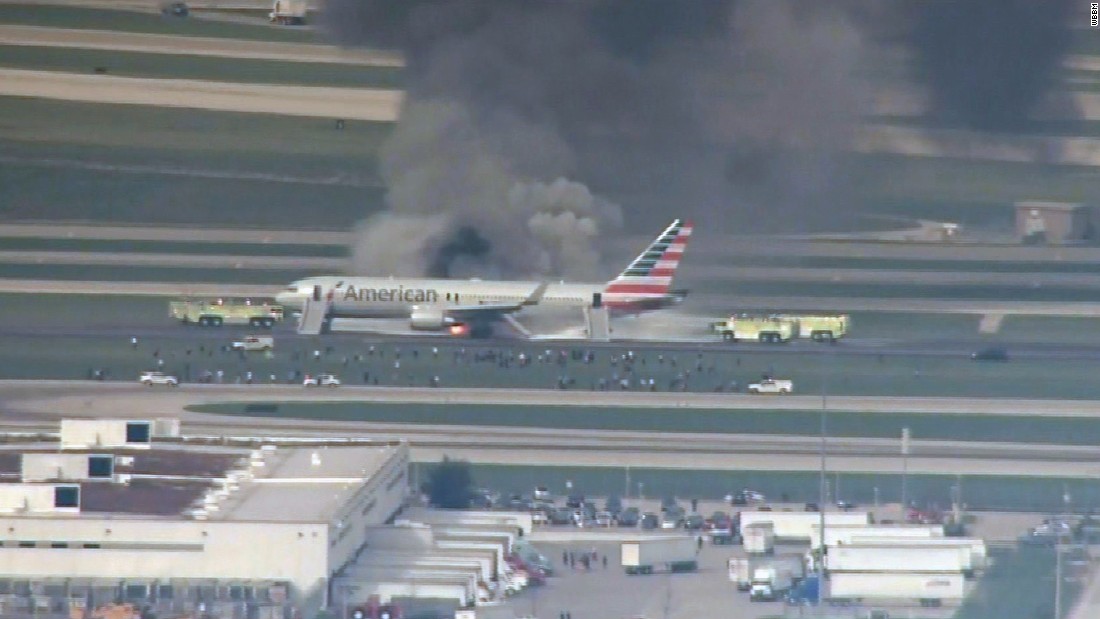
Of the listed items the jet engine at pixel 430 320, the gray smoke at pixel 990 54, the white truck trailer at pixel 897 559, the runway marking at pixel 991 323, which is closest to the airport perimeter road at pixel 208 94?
the gray smoke at pixel 990 54

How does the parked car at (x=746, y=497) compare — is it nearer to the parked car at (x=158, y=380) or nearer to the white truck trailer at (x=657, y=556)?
the white truck trailer at (x=657, y=556)

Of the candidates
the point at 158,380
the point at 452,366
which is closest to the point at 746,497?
the point at 452,366

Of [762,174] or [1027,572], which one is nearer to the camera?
[1027,572]

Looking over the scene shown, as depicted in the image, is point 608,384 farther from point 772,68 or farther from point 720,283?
point 772,68

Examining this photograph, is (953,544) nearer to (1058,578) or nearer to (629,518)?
(1058,578)

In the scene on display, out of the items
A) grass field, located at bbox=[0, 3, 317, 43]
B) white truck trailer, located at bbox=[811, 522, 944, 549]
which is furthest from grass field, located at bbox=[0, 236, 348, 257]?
white truck trailer, located at bbox=[811, 522, 944, 549]

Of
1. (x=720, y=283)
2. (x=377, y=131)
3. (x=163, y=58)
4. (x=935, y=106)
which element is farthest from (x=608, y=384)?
(x=163, y=58)
